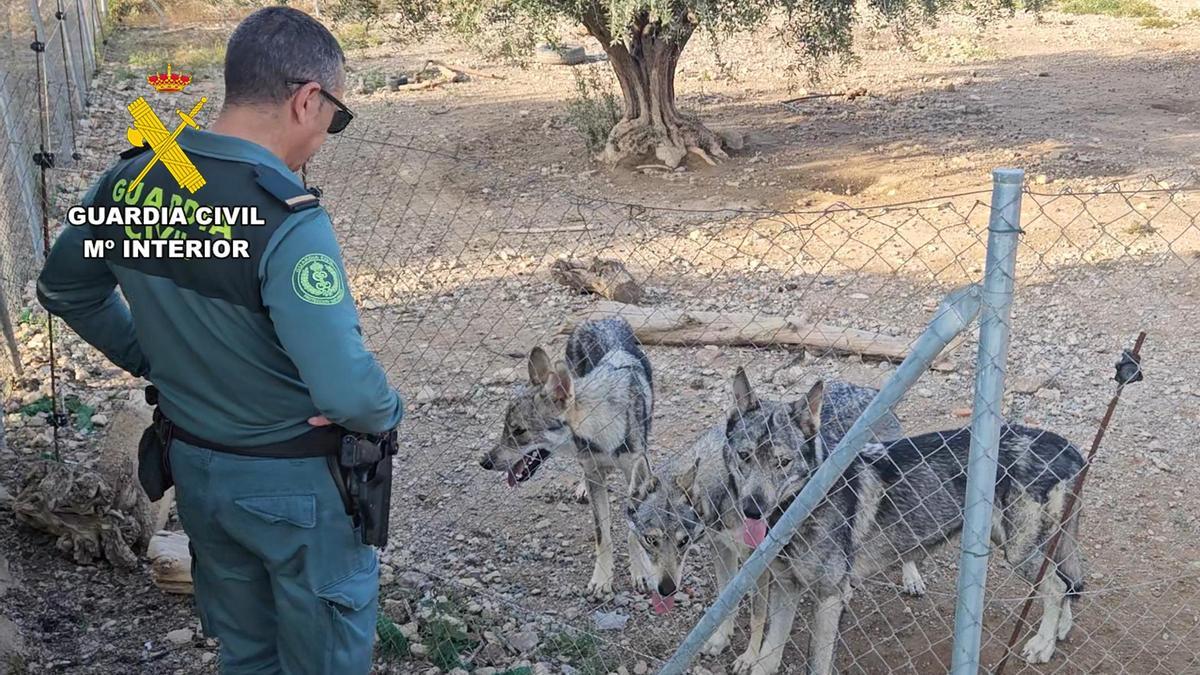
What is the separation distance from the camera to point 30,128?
10.2 m

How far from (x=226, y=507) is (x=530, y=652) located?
6.85 feet

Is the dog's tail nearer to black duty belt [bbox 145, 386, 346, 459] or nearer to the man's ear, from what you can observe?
black duty belt [bbox 145, 386, 346, 459]

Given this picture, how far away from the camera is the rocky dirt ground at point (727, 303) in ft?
15.4

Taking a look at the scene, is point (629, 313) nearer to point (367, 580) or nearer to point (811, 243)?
point (811, 243)

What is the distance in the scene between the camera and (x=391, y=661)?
14.0ft

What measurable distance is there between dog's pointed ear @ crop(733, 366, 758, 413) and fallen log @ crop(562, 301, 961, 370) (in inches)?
126

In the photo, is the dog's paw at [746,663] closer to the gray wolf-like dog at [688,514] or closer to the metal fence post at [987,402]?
the gray wolf-like dog at [688,514]

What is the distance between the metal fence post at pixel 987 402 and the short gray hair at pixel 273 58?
1.74 meters

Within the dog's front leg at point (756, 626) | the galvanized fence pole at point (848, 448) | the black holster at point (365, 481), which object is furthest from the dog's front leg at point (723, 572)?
the black holster at point (365, 481)

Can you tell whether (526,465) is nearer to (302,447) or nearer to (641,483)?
(641,483)

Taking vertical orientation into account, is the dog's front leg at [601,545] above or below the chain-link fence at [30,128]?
below

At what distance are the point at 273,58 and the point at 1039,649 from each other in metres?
4.02

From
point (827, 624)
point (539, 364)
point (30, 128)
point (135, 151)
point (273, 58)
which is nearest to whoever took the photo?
point (273, 58)

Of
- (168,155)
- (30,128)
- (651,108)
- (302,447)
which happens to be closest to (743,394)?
(302,447)
